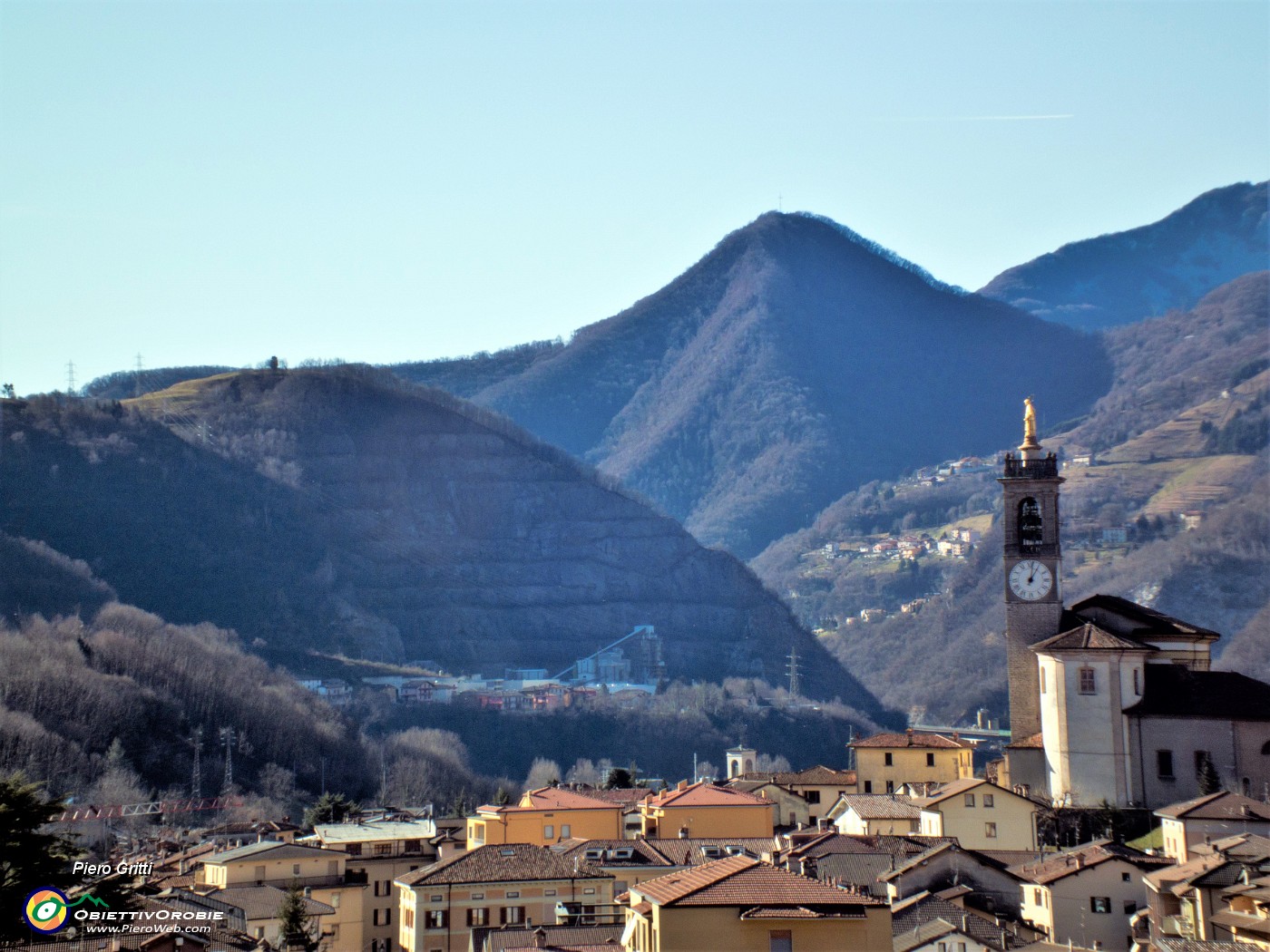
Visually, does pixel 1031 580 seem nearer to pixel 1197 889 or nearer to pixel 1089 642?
pixel 1089 642

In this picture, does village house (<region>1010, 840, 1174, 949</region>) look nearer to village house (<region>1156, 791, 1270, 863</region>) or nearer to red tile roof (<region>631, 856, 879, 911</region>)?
village house (<region>1156, 791, 1270, 863</region>)

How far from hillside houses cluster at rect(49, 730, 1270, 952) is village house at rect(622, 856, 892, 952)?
4cm

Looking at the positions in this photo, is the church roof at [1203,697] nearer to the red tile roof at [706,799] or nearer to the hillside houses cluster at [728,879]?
the hillside houses cluster at [728,879]

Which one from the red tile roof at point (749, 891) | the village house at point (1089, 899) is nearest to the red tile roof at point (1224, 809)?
the village house at point (1089, 899)

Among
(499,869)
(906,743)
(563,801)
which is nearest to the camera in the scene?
(499,869)

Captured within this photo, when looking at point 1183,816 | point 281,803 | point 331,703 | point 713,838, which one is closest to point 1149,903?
point 1183,816

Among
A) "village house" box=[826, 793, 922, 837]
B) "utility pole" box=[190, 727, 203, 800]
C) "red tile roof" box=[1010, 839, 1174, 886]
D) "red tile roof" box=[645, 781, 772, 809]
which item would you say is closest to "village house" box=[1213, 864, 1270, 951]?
"red tile roof" box=[1010, 839, 1174, 886]

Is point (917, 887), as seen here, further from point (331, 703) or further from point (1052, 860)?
point (331, 703)

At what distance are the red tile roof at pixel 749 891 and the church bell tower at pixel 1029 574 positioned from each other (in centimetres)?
5095

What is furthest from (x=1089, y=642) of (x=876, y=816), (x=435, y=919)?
(x=435, y=919)

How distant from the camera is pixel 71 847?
41.1 metres

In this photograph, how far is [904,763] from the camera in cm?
9756

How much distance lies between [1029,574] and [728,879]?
188 feet

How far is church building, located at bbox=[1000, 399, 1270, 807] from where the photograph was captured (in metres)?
82.9
